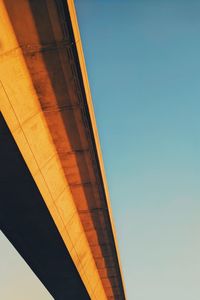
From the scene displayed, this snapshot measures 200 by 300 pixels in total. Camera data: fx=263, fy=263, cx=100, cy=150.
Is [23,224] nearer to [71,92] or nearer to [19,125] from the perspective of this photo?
[19,125]

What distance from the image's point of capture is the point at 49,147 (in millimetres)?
8891

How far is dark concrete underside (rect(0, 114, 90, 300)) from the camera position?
7.63 m

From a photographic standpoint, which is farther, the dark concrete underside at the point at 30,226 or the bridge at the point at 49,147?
the dark concrete underside at the point at 30,226

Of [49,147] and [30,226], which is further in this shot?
[30,226]

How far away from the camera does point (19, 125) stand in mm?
7160

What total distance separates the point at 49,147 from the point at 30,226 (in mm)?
3382

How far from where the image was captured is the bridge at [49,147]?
660cm

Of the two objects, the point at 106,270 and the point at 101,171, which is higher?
the point at 101,171

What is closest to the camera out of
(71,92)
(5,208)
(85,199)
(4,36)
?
(4,36)

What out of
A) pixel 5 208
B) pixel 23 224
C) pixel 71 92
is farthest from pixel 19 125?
pixel 23 224

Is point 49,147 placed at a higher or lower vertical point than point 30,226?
higher

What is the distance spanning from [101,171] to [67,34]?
16.7 feet

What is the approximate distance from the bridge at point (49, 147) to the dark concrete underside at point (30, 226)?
3cm

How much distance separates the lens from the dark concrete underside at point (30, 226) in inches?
300
